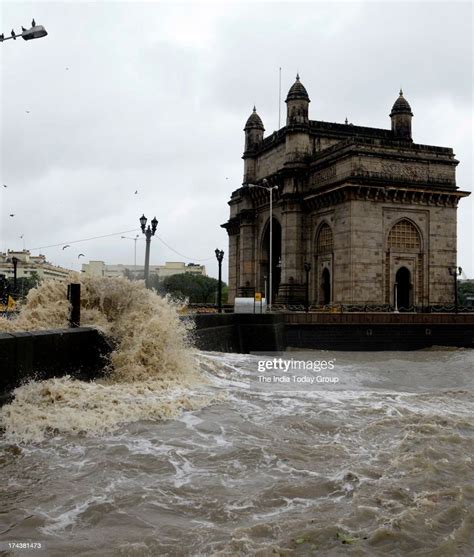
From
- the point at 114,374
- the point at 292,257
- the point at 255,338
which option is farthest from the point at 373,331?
the point at 114,374

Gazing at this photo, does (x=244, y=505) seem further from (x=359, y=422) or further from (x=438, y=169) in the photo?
(x=438, y=169)

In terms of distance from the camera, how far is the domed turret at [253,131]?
48.1 meters

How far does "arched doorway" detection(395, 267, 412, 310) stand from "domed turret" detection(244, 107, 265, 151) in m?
17.4

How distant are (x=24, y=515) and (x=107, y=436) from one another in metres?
2.37

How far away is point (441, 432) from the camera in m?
8.12

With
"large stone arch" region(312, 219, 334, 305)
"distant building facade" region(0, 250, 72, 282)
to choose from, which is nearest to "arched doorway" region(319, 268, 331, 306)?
"large stone arch" region(312, 219, 334, 305)

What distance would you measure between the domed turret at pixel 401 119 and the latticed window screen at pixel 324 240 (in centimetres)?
1116

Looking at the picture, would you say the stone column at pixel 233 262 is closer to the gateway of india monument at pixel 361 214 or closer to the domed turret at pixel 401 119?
the gateway of india monument at pixel 361 214

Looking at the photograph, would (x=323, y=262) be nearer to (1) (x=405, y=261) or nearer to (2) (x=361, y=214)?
(2) (x=361, y=214)

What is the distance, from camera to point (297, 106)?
40.6 m

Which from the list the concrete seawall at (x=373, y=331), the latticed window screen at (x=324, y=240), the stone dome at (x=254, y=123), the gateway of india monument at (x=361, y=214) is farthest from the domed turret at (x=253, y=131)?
the concrete seawall at (x=373, y=331)

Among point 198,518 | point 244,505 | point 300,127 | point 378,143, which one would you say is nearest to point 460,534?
point 244,505

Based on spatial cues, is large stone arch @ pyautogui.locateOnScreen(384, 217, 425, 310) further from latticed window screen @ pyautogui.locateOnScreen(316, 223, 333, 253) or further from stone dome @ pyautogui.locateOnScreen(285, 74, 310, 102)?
stone dome @ pyautogui.locateOnScreen(285, 74, 310, 102)

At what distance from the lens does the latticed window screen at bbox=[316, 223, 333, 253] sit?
1485 inches
